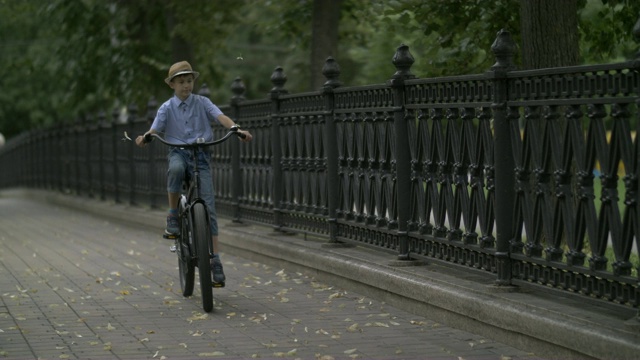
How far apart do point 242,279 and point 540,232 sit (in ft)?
14.3

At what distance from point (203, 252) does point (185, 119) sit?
128 cm

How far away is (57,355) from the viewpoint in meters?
7.80

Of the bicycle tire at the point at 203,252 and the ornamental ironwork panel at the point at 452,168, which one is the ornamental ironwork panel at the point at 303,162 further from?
the bicycle tire at the point at 203,252

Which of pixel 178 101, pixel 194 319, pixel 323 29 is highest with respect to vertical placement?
pixel 323 29

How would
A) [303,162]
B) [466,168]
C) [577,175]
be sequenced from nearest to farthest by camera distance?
[577,175]
[466,168]
[303,162]

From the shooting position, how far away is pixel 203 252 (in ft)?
31.4

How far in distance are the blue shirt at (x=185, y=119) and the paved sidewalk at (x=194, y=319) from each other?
4.20 feet

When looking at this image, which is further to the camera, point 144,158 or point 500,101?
point 144,158

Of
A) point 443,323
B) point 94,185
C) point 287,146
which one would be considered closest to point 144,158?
point 94,185

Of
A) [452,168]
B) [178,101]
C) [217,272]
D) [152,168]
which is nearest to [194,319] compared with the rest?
[217,272]

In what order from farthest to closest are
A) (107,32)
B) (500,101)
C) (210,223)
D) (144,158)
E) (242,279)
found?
1. (107,32)
2. (144,158)
3. (242,279)
4. (210,223)
5. (500,101)

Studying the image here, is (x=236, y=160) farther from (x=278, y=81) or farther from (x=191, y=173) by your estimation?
(x=191, y=173)

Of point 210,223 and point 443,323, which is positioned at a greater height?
point 210,223

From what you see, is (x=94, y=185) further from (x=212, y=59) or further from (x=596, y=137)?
(x=596, y=137)
